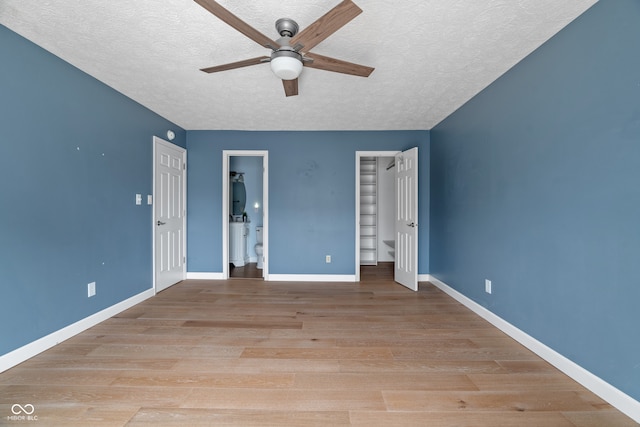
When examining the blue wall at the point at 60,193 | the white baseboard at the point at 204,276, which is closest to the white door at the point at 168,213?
the white baseboard at the point at 204,276

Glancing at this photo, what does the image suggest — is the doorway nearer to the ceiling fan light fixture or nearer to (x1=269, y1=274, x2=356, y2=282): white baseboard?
(x1=269, y1=274, x2=356, y2=282): white baseboard

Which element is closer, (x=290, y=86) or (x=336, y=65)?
(x=336, y=65)

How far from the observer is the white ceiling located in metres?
1.64

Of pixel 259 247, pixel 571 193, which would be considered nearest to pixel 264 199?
pixel 259 247

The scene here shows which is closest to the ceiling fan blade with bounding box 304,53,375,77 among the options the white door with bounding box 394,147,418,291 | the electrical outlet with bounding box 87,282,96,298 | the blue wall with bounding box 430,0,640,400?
the blue wall with bounding box 430,0,640,400

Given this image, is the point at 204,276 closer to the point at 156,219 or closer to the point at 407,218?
the point at 156,219

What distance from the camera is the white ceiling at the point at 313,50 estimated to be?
1.64 metres

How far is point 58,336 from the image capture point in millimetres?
2168

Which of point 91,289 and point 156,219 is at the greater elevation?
point 156,219

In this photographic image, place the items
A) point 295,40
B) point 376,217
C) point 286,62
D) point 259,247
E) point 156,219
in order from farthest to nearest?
point 376,217
point 259,247
point 156,219
point 286,62
point 295,40

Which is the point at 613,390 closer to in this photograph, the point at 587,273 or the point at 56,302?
the point at 587,273

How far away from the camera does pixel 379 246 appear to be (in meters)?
5.91

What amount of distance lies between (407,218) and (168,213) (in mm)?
3504

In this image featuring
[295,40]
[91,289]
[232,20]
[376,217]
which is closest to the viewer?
[232,20]
